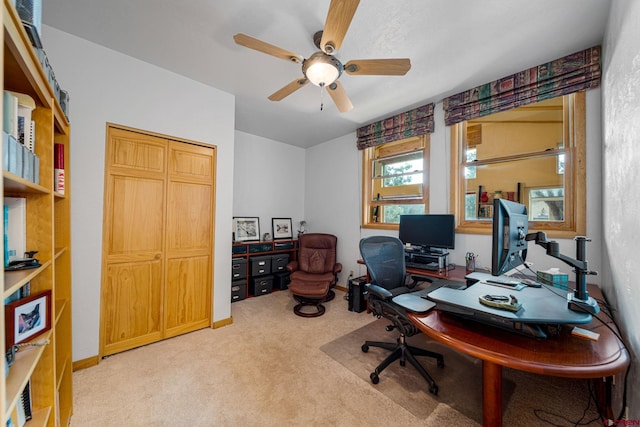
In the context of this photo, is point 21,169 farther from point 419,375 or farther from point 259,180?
point 259,180

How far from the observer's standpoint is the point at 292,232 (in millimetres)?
4812

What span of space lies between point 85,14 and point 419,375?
149 inches

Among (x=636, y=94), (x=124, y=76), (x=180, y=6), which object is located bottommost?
(x=636, y=94)

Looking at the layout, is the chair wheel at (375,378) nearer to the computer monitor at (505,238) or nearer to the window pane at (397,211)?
the computer monitor at (505,238)

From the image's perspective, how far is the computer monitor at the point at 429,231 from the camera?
2744 millimetres

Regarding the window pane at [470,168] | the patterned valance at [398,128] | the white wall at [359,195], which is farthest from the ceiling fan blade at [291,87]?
the window pane at [470,168]

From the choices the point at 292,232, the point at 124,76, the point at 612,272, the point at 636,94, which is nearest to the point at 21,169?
the point at 124,76

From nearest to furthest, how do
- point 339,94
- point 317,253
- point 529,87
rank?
point 339,94 < point 529,87 < point 317,253

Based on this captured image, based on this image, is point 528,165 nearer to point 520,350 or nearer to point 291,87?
point 520,350

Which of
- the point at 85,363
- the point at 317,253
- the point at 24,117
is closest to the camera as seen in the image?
the point at 24,117

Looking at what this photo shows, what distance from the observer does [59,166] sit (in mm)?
1453

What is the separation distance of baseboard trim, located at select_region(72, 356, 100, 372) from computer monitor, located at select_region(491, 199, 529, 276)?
10.0 feet

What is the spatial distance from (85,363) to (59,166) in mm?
1700

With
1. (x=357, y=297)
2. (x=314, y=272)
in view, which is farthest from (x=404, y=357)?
(x=314, y=272)
